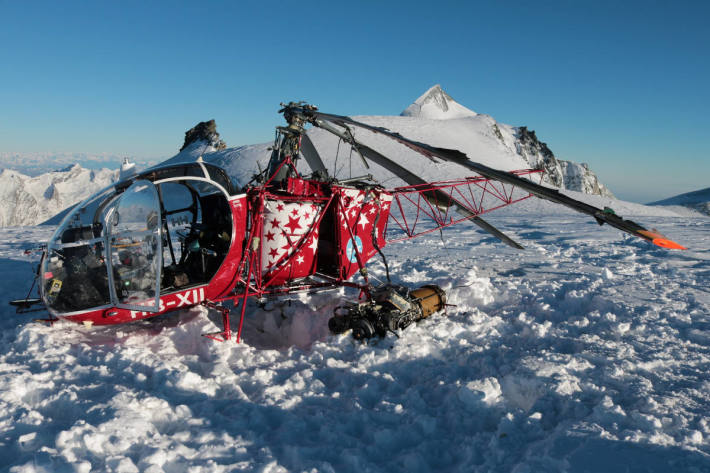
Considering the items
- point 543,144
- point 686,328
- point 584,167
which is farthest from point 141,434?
point 584,167

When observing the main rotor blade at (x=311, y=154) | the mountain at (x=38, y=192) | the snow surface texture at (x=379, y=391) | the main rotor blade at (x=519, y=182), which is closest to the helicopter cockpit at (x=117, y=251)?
the snow surface texture at (x=379, y=391)

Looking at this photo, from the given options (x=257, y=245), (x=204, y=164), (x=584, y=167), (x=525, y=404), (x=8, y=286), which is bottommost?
(x=525, y=404)

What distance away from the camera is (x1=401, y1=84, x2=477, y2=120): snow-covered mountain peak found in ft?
245

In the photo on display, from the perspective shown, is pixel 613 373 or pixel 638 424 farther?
pixel 613 373

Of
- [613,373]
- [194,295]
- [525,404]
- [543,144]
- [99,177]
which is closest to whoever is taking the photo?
[525,404]

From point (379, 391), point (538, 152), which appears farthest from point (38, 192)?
point (379, 391)

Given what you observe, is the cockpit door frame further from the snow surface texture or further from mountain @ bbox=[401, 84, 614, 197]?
mountain @ bbox=[401, 84, 614, 197]

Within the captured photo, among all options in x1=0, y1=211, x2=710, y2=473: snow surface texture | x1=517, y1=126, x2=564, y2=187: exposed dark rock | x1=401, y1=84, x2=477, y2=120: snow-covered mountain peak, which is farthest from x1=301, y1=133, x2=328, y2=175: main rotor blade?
x1=401, y1=84, x2=477, y2=120: snow-covered mountain peak

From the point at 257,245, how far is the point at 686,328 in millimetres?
7589

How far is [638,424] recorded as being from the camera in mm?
3885

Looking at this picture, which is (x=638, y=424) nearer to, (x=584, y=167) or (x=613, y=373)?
(x=613, y=373)

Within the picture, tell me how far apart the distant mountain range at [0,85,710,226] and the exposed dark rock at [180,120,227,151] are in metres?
0.12

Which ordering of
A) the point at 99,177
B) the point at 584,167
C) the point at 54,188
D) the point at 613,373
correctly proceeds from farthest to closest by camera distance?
1. the point at 99,177
2. the point at 54,188
3. the point at 584,167
4. the point at 613,373

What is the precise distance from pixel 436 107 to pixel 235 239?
81.4m
